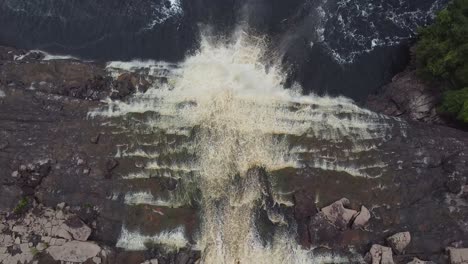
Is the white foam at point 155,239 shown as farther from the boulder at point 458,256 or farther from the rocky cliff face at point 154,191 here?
the boulder at point 458,256

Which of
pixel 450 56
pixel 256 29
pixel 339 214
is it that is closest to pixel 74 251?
pixel 339 214

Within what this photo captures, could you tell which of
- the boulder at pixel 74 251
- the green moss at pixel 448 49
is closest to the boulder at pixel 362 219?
the green moss at pixel 448 49

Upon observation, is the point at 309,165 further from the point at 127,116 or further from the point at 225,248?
the point at 127,116

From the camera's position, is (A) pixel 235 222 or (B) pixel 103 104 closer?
(A) pixel 235 222

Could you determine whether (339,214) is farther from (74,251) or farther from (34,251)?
(34,251)

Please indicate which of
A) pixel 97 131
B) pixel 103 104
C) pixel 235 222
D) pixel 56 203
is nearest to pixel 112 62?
pixel 103 104

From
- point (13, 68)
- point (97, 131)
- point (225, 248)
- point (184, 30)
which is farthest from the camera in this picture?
point (184, 30)
